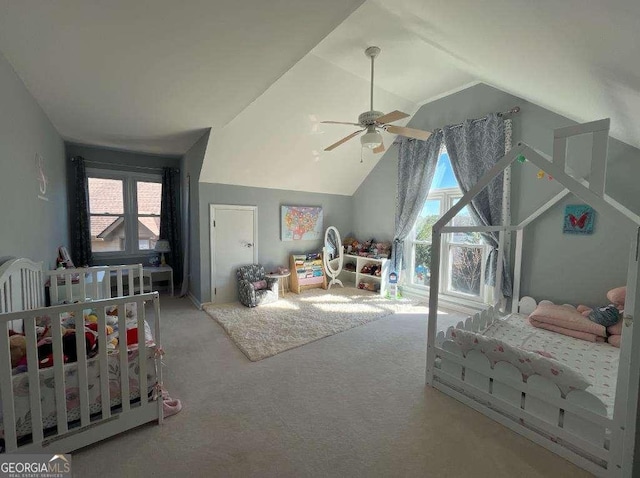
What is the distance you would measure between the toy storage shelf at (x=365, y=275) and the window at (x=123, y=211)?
371 cm

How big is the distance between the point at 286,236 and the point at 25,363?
362cm

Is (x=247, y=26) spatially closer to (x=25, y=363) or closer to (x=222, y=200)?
(x=25, y=363)

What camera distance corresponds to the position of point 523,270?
3340 mm

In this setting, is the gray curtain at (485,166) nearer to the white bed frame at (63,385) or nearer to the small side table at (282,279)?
the small side table at (282,279)

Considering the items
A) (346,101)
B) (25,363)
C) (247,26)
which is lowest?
(25,363)

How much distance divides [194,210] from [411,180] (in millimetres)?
3451

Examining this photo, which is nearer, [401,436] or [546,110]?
[401,436]

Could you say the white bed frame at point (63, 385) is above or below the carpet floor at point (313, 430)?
above

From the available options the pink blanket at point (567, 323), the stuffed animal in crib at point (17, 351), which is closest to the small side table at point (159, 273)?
the stuffed animal in crib at point (17, 351)

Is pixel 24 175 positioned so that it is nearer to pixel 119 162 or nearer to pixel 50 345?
pixel 50 345

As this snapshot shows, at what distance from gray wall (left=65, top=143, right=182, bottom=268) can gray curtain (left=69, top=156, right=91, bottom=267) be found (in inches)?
3.4

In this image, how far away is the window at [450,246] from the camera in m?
3.90

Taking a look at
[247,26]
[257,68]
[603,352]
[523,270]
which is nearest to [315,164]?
[257,68]

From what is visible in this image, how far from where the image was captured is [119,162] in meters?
4.58
